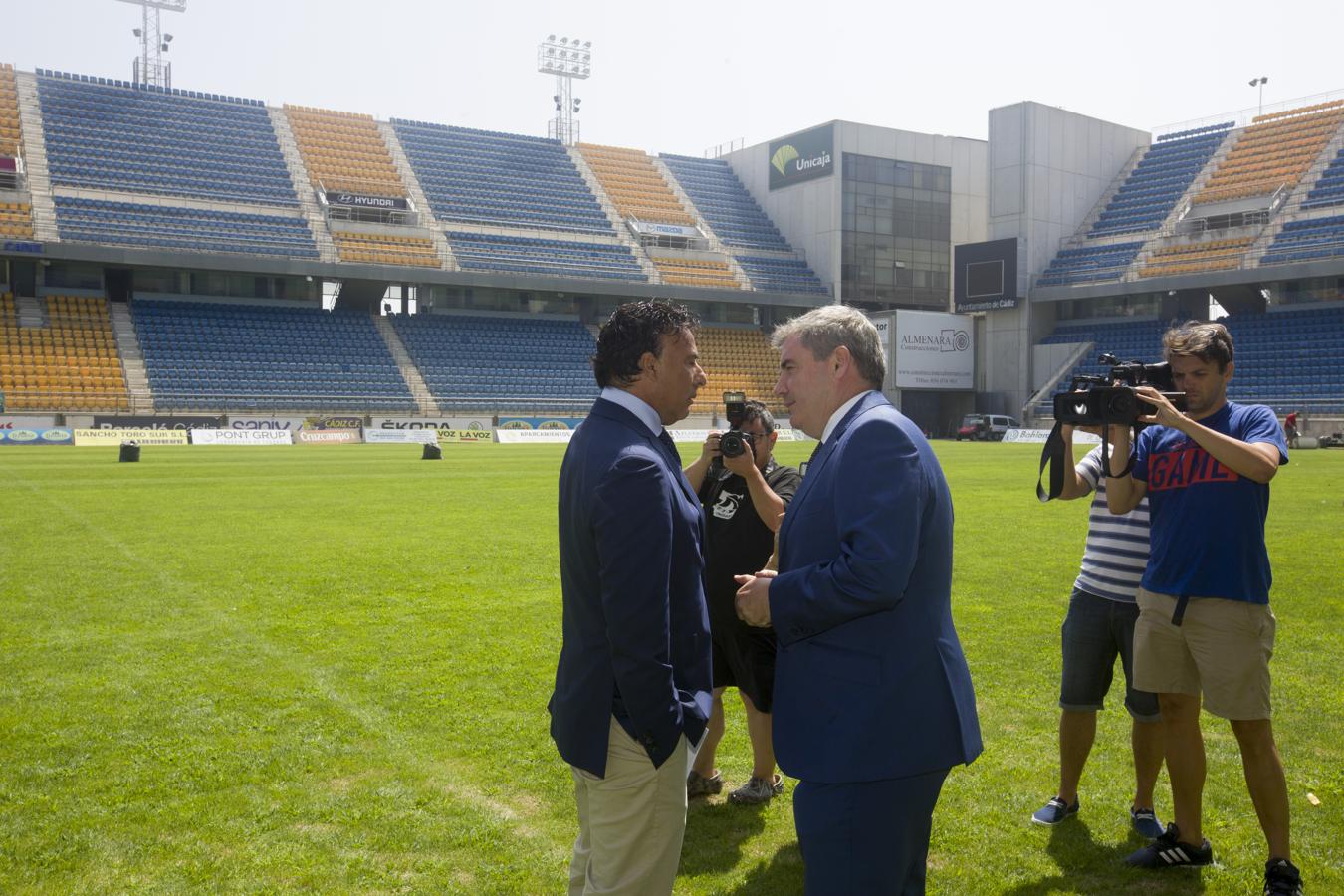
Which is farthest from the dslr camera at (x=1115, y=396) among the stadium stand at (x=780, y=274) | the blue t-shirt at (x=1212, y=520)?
the stadium stand at (x=780, y=274)

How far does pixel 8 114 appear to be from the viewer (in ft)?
156

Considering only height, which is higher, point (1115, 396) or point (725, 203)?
point (725, 203)

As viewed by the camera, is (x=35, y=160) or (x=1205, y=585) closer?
(x=1205, y=585)

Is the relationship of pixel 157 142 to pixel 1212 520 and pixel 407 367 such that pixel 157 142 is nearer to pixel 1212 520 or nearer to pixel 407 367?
pixel 407 367

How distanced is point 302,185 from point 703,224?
22974 millimetres

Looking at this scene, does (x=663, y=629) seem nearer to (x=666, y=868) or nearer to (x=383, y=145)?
(x=666, y=868)

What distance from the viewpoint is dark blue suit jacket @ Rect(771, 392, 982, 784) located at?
263 centimetres

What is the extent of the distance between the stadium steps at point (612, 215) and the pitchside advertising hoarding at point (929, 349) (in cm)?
1262

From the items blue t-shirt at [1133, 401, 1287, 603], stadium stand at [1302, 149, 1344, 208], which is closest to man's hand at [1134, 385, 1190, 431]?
blue t-shirt at [1133, 401, 1287, 603]

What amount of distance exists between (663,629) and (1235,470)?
2.50 meters

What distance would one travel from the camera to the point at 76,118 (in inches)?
1960

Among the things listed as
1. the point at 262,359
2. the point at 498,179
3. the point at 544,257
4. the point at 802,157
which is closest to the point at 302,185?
the point at 498,179

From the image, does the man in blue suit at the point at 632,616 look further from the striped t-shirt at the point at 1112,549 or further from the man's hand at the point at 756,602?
the striped t-shirt at the point at 1112,549

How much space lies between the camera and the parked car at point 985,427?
1971 inches
